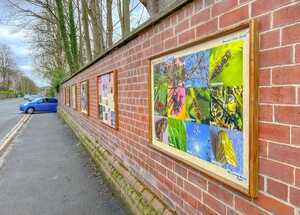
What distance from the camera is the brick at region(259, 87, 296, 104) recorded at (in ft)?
5.39

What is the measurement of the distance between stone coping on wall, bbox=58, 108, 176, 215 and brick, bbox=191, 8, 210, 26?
1.79 m

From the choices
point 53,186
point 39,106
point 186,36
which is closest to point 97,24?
point 53,186

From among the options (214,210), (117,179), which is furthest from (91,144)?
(214,210)

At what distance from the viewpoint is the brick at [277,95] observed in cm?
164

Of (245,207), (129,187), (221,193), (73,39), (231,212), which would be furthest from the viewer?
(73,39)

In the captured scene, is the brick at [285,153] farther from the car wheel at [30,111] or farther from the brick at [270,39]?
the car wheel at [30,111]

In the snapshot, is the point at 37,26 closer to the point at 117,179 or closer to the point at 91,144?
the point at 91,144

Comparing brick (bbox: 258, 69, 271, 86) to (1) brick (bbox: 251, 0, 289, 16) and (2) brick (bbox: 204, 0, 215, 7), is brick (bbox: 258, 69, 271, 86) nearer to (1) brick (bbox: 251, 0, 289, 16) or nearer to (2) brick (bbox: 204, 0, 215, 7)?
(1) brick (bbox: 251, 0, 289, 16)

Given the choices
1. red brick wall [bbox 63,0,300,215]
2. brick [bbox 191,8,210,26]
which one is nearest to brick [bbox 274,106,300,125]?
red brick wall [bbox 63,0,300,215]

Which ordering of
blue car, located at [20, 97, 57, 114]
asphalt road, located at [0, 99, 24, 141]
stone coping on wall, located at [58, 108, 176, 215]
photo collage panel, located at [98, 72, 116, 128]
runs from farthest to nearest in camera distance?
1. blue car, located at [20, 97, 57, 114]
2. asphalt road, located at [0, 99, 24, 141]
3. photo collage panel, located at [98, 72, 116, 128]
4. stone coping on wall, located at [58, 108, 176, 215]

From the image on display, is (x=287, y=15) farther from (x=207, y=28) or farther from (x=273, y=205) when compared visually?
(x=273, y=205)

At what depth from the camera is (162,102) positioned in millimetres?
3336

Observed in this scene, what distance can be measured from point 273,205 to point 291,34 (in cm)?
92

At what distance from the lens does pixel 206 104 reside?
242 cm
